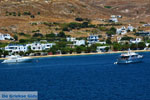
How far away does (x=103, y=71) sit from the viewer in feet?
259

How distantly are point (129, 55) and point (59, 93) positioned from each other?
1701 inches

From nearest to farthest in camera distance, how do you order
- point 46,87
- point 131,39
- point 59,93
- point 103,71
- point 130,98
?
point 130,98, point 59,93, point 46,87, point 103,71, point 131,39

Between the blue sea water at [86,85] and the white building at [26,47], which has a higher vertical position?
the white building at [26,47]

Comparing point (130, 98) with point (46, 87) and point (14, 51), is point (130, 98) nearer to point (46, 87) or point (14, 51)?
point (46, 87)

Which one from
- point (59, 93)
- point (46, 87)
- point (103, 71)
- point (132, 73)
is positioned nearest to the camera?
point (59, 93)

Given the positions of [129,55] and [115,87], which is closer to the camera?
[115,87]

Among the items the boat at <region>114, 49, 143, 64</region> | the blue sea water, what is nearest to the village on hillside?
the boat at <region>114, 49, 143, 64</region>

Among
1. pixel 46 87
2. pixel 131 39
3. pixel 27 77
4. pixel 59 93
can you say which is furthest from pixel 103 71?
pixel 131 39

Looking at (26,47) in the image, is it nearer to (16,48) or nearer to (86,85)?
(16,48)

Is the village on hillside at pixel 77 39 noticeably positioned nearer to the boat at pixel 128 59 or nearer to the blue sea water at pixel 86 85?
the boat at pixel 128 59

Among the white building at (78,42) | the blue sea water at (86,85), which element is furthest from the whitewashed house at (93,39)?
the blue sea water at (86,85)

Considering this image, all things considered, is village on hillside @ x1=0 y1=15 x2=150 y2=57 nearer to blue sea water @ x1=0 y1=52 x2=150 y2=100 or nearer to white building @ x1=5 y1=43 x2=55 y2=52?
white building @ x1=5 y1=43 x2=55 y2=52

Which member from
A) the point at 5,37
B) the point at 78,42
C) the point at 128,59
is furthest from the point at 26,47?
the point at 128,59

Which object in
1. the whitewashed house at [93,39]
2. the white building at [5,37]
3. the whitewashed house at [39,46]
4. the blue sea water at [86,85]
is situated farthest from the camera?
the white building at [5,37]
